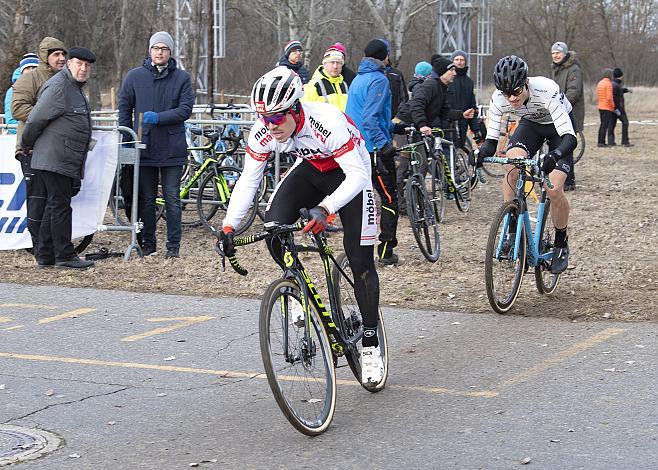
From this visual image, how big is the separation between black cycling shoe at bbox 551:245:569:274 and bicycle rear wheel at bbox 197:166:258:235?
507 centimetres

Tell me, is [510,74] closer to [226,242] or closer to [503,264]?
[503,264]

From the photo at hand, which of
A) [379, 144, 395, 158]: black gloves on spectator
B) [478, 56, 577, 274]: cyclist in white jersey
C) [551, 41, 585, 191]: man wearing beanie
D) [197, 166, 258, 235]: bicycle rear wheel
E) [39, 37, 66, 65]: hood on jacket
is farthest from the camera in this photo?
[551, 41, 585, 191]: man wearing beanie

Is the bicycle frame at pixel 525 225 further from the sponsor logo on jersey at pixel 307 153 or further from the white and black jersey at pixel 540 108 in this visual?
the sponsor logo on jersey at pixel 307 153

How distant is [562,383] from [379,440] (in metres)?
1.52

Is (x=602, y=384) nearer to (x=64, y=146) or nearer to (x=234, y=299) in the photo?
(x=234, y=299)

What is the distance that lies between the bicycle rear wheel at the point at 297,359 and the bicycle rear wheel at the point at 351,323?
0.42 metres

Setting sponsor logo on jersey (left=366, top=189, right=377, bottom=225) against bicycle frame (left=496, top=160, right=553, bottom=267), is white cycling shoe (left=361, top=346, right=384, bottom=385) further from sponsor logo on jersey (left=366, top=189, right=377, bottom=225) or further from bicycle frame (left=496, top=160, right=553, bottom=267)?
bicycle frame (left=496, top=160, right=553, bottom=267)

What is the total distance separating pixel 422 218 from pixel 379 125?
44.2 inches

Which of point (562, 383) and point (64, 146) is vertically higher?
point (64, 146)

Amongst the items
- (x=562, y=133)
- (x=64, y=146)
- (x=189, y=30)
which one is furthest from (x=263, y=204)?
(x=189, y=30)

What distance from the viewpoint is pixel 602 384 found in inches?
260

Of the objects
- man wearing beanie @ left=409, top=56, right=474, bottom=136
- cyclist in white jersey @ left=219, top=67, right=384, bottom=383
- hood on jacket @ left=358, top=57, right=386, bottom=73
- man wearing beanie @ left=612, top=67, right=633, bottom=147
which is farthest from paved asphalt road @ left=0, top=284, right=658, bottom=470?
man wearing beanie @ left=612, top=67, right=633, bottom=147

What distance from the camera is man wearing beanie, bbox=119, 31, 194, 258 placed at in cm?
1141

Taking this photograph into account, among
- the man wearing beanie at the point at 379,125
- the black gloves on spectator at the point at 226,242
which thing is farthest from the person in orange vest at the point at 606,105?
the black gloves on spectator at the point at 226,242
